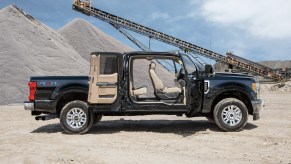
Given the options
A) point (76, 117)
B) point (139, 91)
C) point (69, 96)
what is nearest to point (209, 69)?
point (139, 91)

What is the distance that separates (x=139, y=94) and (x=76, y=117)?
169 cm

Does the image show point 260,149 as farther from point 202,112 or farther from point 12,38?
point 12,38

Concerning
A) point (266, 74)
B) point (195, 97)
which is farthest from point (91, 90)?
point (266, 74)

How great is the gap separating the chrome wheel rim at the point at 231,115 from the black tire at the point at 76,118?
330cm

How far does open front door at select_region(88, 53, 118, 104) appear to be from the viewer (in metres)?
8.30

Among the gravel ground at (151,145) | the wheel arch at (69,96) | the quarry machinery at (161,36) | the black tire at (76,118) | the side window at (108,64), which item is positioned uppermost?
the quarry machinery at (161,36)

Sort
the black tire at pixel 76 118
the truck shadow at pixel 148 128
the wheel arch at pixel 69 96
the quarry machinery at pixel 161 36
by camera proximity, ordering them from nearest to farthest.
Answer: the black tire at pixel 76 118, the wheel arch at pixel 69 96, the truck shadow at pixel 148 128, the quarry machinery at pixel 161 36

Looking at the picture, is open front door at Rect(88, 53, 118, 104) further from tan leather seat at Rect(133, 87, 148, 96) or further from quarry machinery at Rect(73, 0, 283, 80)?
quarry machinery at Rect(73, 0, 283, 80)

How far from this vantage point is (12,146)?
6.99 m

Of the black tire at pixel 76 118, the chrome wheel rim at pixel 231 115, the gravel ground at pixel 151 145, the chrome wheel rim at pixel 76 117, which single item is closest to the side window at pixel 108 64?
the black tire at pixel 76 118

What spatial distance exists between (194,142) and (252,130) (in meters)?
2.24

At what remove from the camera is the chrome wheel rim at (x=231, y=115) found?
27.7 ft

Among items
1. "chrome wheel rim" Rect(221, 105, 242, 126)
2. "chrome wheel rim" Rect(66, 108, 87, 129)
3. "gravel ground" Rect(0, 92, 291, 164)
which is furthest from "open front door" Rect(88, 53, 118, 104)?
"chrome wheel rim" Rect(221, 105, 242, 126)

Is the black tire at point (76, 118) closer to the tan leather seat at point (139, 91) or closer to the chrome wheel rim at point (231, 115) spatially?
the tan leather seat at point (139, 91)
